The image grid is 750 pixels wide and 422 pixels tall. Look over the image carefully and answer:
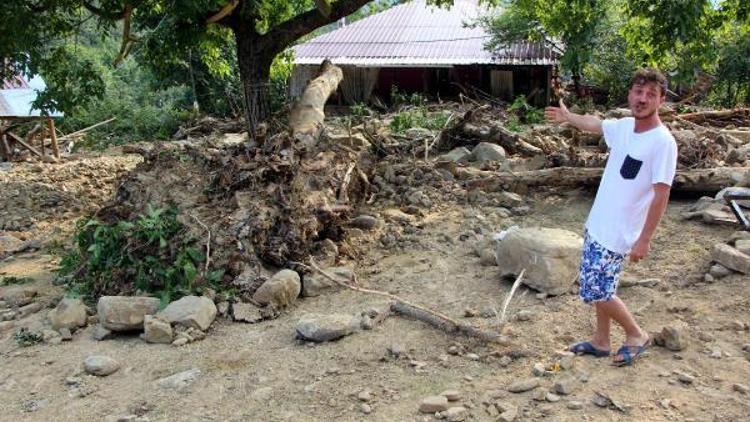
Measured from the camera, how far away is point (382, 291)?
15.8ft

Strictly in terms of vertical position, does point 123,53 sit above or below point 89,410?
above

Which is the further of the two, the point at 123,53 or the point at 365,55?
the point at 365,55

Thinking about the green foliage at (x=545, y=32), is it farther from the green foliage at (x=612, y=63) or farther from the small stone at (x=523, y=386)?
the small stone at (x=523, y=386)

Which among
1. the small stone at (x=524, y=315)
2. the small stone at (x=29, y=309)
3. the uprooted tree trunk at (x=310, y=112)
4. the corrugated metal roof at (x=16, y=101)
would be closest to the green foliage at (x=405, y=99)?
the uprooted tree trunk at (x=310, y=112)

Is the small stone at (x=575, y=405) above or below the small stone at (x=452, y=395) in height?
above

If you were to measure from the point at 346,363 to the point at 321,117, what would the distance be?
477cm

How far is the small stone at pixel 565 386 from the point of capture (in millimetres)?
3073

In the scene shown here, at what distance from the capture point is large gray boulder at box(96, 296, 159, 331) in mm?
4363

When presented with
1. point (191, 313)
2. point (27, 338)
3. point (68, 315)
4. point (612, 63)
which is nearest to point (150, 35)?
point (68, 315)

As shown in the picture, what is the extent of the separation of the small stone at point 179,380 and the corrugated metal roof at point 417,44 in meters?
15.8

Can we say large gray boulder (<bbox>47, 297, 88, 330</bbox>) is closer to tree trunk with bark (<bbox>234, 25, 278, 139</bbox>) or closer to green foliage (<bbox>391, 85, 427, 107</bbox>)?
tree trunk with bark (<bbox>234, 25, 278, 139</bbox>)

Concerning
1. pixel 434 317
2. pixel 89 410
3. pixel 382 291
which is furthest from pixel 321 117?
pixel 89 410

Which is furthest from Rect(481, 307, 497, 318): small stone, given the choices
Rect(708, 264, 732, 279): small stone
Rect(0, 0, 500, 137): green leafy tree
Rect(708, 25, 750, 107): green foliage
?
Rect(708, 25, 750, 107): green foliage

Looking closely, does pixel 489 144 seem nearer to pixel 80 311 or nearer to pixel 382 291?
pixel 382 291
